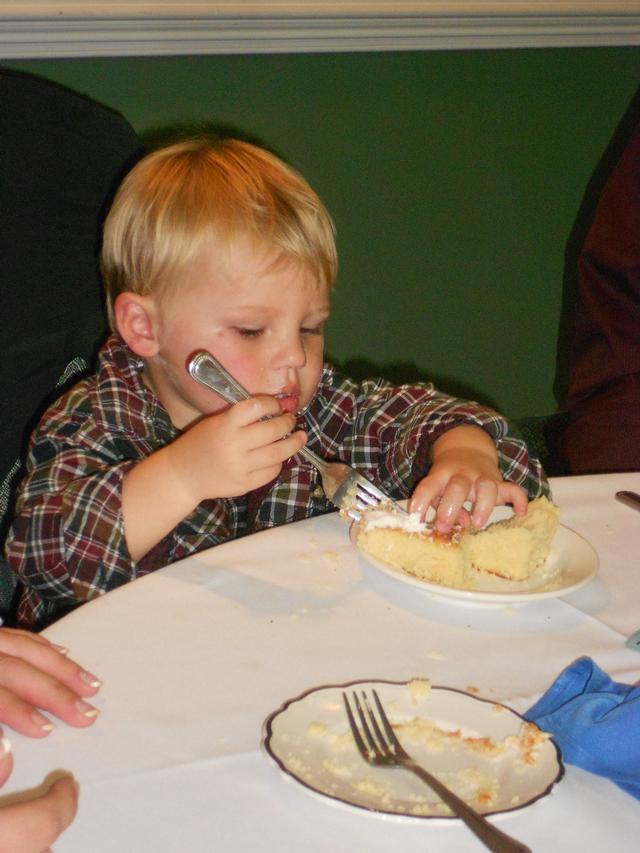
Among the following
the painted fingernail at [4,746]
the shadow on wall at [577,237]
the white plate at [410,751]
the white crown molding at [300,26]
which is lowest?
the shadow on wall at [577,237]

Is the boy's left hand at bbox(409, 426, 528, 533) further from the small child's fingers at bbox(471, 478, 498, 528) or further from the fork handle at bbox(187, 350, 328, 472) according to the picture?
the fork handle at bbox(187, 350, 328, 472)

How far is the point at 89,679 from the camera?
709 mm

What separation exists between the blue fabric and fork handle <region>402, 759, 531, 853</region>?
0.10m

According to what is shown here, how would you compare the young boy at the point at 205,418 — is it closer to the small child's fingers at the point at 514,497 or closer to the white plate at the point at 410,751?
the small child's fingers at the point at 514,497

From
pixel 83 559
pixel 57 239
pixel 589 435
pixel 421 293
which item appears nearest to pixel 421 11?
pixel 421 293

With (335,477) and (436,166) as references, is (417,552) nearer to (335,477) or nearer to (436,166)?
(335,477)

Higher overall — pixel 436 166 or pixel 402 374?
pixel 436 166

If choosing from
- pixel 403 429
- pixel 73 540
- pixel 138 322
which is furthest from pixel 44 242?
pixel 403 429

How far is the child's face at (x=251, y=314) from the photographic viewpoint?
47.5 inches

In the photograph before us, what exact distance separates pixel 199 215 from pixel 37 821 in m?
0.82

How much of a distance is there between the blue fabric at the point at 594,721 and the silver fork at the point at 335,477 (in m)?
0.33

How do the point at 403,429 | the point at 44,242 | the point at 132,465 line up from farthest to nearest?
the point at 403,429, the point at 44,242, the point at 132,465

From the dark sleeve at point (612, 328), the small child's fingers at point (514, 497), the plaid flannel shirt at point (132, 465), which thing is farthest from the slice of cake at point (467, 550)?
the dark sleeve at point (612, 328)

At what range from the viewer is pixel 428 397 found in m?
1.40
